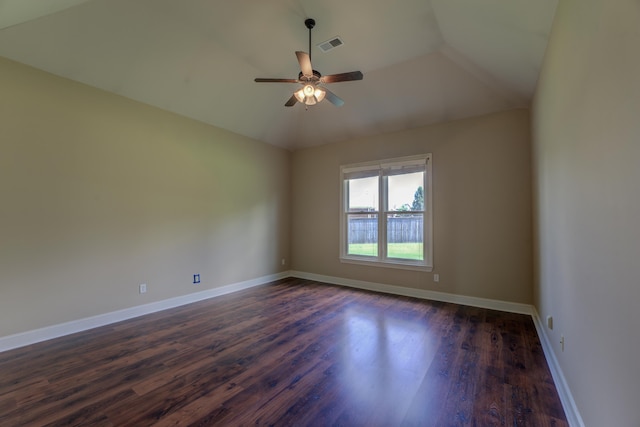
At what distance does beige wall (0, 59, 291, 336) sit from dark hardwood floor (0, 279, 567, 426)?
567mm

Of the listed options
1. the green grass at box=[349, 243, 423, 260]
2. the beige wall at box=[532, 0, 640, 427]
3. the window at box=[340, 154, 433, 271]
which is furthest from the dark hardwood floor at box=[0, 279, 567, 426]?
the window at box=[340, 154, 433, 271]

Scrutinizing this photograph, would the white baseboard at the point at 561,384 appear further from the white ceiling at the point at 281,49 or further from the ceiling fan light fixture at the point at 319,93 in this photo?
the ceiling fan light fixture at the point at 319,93

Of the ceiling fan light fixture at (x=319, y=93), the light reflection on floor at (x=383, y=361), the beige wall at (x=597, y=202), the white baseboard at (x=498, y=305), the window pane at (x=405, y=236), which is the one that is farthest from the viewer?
the window pane at (x=405, y=236)

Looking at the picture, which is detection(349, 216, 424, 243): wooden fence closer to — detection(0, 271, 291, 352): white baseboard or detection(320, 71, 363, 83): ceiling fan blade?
detection(0, 271, 291, 352): white baseboard

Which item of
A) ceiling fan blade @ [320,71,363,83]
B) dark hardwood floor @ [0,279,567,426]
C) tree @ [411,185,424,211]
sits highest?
ceiling fan blade @ [320,71,363,83]

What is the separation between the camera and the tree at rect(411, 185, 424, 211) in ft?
15.4

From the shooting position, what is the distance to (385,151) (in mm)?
5047

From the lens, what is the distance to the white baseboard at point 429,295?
3811 mm

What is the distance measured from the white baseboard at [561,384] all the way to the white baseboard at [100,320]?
4405mm

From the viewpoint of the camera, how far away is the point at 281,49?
3545 mm

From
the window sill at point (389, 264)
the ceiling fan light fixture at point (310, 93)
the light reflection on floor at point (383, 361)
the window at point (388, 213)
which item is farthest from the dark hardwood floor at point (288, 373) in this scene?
the ceiling fan light fixture at point (310, 93)

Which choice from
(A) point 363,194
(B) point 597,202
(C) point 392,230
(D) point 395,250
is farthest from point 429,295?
(B) point 597,202

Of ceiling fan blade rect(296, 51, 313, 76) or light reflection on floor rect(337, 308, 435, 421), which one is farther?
ceiling fan blade rect(296, 51, 313, 76)

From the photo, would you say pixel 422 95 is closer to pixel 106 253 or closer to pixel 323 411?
→ pixel 323 411
